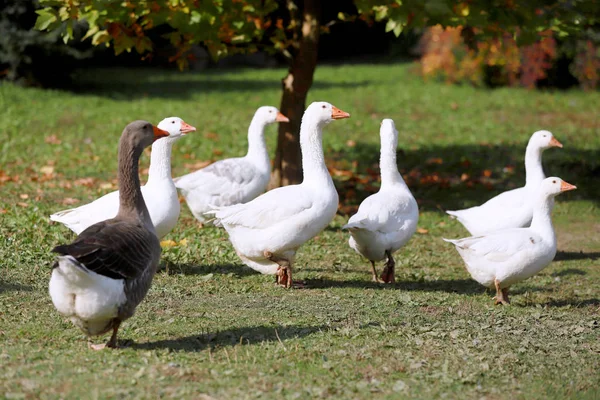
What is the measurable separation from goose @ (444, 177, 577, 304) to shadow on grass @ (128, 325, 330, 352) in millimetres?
2103

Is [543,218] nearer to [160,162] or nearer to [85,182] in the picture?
[160,162]

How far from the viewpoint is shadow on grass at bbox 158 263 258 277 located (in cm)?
794

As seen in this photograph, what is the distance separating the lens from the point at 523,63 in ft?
80.5

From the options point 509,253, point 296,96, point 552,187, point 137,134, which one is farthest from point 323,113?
point 296,96

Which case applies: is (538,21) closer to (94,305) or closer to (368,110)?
(94,305)

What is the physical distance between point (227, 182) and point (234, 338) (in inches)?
159

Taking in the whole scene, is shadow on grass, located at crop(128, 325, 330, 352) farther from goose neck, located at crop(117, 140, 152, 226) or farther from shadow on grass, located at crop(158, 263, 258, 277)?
shadow on grass, located at crop(158, 263, 258, 277)

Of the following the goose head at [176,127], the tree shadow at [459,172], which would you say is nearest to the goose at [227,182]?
the goose head at [176,127]

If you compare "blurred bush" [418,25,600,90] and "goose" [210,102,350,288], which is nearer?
"goose" [210,102,350,288]

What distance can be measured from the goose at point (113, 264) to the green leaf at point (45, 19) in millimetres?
3603

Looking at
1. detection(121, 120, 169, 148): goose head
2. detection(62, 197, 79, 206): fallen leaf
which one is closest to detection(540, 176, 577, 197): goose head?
detection(121, 120, 169, 148): goose head

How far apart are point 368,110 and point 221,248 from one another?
494 inches

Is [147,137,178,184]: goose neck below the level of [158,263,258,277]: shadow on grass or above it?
above

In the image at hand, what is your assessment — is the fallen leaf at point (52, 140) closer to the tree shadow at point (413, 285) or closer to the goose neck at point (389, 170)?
the goose neck at point (389, 170)
